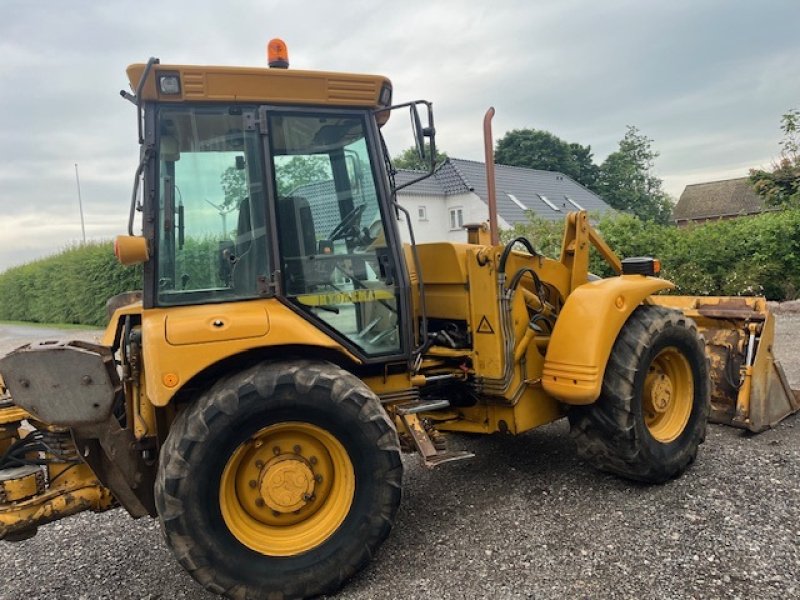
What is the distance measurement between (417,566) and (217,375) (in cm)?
139

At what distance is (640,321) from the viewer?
3.95m

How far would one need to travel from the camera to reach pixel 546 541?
330cm

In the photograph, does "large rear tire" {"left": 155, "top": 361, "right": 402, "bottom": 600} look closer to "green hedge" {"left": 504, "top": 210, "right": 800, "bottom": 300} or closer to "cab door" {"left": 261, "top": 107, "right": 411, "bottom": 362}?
"cab door" {"left": 261, "top": 107, "right": 411, "bottom": 362}

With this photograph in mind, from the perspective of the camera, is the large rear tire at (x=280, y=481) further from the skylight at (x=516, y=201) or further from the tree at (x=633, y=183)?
the tree at (x=633, y=183)

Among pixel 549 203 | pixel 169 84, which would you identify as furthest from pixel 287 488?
pixel 549 203

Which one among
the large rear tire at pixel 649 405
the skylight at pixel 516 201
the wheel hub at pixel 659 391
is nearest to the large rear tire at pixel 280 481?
the large rear tire at pixel 649 405

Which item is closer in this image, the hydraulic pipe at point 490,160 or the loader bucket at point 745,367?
the hydraulic pipe at point 490,160

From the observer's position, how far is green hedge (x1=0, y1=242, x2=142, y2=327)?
18.7 meters

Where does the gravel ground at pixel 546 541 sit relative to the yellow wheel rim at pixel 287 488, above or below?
below

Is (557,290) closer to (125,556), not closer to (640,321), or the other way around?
(640,321)

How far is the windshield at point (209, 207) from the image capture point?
3.06 m

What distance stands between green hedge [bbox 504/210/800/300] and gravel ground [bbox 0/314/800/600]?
7.68m

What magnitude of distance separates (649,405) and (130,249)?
327 cm

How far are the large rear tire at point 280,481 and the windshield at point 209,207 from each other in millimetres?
492
